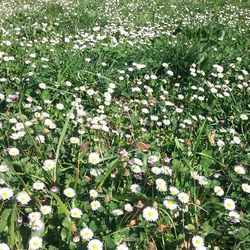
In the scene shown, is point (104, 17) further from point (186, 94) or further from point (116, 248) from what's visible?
point (116, 248)

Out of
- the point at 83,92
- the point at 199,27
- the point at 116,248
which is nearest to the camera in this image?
the point at 116,248

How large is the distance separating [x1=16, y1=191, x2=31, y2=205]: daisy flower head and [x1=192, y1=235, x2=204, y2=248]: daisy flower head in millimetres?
1085

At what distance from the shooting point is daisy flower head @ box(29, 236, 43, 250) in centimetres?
219

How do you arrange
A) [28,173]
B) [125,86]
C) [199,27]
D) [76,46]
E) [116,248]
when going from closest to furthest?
[116,248]
[28,173]
[125,86]
[76,46]
[199,27]

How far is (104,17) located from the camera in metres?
7.08

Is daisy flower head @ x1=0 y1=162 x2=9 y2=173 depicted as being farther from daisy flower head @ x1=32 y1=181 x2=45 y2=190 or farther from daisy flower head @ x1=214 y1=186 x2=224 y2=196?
daisy flower head @ x1=214 y1=186 x2=224 y2=196

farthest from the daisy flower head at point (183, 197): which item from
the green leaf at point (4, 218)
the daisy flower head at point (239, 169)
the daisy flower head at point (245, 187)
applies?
the green leaf at point (4, 218)

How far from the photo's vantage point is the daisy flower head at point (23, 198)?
2.46m

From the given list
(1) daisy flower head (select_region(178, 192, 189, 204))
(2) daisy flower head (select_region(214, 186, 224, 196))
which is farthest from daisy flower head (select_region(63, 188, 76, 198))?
(2) daisy flower head (select_region(214, 186, 224, 196))

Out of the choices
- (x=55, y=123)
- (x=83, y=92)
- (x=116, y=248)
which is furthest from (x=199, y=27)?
(x=116, y=248)

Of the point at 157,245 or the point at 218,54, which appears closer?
the point at 157,245

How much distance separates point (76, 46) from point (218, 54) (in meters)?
1.94

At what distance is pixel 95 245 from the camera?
2.22 meters

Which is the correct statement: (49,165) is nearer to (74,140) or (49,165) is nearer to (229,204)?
(74,140)
